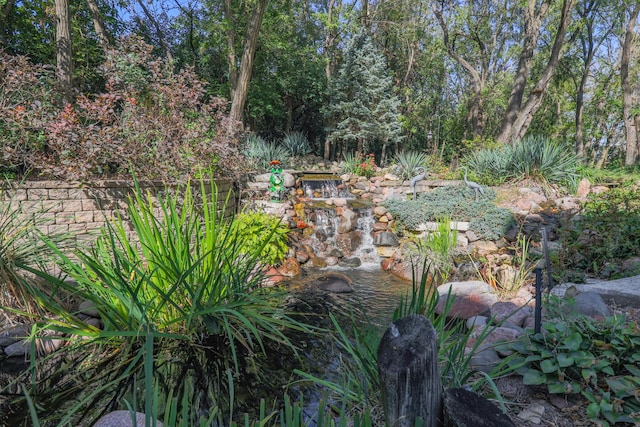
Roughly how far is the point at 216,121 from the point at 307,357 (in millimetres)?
6195

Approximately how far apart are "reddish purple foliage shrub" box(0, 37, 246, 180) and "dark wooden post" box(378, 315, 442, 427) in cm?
303

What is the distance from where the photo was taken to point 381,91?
515 inches

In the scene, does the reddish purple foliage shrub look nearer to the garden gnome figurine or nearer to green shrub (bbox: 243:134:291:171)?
the garden gnome figurine

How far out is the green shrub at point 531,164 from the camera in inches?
295

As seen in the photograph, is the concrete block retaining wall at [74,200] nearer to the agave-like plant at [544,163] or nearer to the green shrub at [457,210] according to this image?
the green shrub at [457,210]

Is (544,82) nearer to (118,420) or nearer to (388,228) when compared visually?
(388,228)

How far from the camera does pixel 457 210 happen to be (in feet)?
21.7

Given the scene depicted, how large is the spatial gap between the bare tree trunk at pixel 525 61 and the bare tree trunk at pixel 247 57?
748 cm

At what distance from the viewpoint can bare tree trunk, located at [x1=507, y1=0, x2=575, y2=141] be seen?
905cm

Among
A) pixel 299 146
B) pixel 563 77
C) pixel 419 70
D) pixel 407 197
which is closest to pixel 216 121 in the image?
pixel 407 197

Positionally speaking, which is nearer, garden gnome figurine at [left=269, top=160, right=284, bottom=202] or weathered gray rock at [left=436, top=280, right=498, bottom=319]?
weathered gray rock at [left=436, top=280, right=498, bottom=319]

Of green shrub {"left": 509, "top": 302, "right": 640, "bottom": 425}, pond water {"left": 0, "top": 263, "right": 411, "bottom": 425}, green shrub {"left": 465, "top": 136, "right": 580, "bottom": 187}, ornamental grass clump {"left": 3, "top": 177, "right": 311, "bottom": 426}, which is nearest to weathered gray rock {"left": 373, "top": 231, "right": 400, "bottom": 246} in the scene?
pond water {"left": 0, "top": 263, "right": 411, "bottom": 425}

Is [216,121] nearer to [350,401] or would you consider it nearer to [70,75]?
[70,75]

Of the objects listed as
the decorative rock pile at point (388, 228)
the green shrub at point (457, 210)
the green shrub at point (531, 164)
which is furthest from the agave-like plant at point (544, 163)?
the green shrub at point (457, 210)
